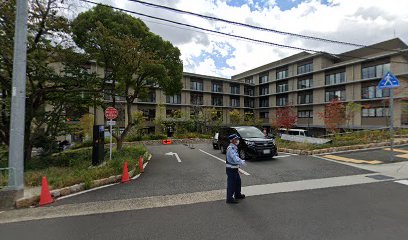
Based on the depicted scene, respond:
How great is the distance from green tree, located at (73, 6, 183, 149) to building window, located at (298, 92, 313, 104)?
3400 centimetres

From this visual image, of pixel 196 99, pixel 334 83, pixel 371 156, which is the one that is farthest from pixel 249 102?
pixel 371 156

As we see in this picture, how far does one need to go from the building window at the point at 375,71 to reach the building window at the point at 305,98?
9.45 metres

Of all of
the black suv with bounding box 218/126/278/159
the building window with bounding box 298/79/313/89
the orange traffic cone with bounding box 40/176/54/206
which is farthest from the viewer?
the building window with bounding box 298/79/313/89

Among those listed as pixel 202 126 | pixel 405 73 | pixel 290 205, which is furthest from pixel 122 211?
pixel 405 73

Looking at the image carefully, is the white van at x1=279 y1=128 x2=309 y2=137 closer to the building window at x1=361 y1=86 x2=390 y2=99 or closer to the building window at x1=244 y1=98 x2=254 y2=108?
the building window at x1=361 y1=86 x2=390 y2=99

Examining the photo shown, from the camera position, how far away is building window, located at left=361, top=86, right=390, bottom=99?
1179 inches

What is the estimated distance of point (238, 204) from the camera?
5.34 meters

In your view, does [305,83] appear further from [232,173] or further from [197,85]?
[232,173]

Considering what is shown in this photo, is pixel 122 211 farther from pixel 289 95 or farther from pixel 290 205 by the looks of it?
pixel 289 95

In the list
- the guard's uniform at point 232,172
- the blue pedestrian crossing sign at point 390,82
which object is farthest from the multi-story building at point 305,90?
the guard's uniform at point 232,172

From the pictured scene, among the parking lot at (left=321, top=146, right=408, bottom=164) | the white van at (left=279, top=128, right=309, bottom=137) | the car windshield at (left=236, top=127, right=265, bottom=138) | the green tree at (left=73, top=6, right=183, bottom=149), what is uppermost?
the green tree at (left=73, top=6, right=183, bottom=149)

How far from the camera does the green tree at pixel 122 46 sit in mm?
11055

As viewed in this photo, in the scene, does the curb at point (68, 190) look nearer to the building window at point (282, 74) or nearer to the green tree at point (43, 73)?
the green tree at point (43, 73)

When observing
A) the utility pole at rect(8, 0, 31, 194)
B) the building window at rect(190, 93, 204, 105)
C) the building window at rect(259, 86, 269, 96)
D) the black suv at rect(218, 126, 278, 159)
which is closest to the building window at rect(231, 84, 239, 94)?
the building window at rect(259, 86, 269, 96)
